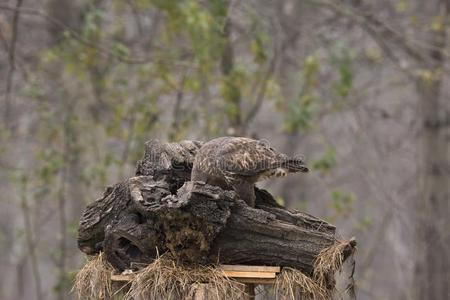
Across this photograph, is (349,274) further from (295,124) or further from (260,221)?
(295,124)

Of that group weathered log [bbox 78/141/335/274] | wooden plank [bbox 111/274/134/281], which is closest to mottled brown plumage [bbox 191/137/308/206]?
weathered log [bbox 78/141/335/274]

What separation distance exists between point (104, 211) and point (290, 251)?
0.93 meters

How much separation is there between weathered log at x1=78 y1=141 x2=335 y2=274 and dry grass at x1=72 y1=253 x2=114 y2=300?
6 centimetres

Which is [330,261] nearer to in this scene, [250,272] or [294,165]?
[250,272]

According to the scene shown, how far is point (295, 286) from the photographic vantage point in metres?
3.79

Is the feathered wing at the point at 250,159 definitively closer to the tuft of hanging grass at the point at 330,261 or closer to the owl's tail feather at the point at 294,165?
the owl's tail feather at the point at 294,165

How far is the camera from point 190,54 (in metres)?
9.33

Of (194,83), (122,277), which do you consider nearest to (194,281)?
(122,277)

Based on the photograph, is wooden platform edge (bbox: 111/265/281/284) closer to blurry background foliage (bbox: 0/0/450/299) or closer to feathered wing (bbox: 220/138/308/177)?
feathered wing (bbox: 220/138/308/177)

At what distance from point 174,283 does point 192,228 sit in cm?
28

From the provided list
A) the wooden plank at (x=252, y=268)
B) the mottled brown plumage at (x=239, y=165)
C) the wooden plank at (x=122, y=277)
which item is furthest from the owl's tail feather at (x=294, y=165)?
the wooden plank at (x=122, y=277)

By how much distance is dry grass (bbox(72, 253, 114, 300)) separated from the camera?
13.0ft

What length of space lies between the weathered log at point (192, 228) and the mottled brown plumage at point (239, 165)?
0.15 m

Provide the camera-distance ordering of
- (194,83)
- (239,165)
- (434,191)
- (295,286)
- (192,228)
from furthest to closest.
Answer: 1. (434,191)
2. (194,83)
3. (239,165)
4. (295,286)
5. (192,228)
